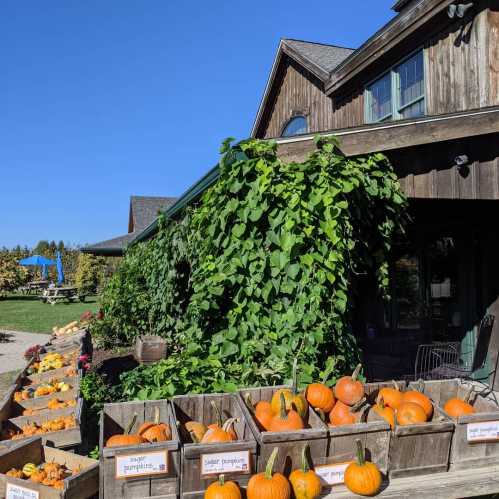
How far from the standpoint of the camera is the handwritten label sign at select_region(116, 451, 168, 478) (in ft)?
6.58

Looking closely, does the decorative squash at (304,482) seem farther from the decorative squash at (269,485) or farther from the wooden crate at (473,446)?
the wooden crate at (473,446)

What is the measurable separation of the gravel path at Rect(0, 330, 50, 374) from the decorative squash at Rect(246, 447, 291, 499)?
790 centimetres

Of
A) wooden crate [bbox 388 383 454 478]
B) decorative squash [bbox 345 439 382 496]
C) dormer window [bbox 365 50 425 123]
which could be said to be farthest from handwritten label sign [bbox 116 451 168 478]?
dormer window [bbox 365 50 425 123]

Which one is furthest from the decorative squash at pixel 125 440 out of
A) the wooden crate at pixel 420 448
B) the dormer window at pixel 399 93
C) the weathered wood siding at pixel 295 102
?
the weathered wood siding at pixel 295 102

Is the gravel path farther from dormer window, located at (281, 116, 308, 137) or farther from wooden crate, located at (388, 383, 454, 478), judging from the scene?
wooden crate, located at (388, 383, 454, 478)

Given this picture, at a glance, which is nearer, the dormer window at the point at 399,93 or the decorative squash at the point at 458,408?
the decorative squash at the point at 458,408

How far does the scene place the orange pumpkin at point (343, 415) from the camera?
246 centimetres

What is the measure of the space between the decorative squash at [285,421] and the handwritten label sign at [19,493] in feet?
4.24

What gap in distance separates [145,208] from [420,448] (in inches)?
1071

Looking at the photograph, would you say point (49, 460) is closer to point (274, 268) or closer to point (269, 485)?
point (269, 485)

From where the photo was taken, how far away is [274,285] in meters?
3.46

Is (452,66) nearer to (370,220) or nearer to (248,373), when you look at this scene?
(370,220)

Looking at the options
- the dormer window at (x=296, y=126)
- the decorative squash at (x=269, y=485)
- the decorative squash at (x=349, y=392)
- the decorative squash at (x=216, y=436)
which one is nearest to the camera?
the decorative squash at (x=269, y=485)

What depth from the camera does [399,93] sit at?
744 cm
